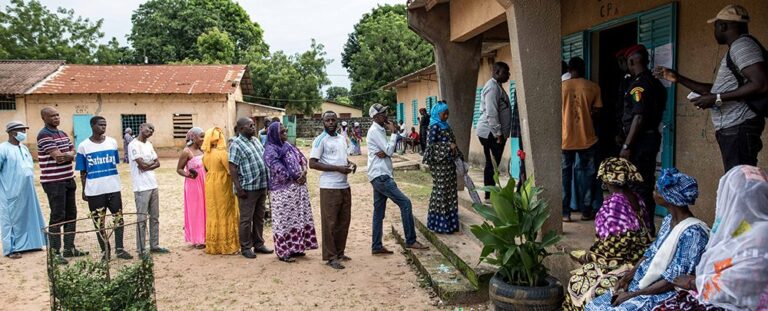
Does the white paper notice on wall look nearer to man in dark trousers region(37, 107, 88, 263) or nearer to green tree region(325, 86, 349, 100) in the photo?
man in dark trousers region(37, 107, 88, 263)

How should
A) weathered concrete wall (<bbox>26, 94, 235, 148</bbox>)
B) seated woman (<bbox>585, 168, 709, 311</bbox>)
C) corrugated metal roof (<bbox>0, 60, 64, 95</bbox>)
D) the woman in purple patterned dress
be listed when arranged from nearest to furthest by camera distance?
seated woman (<bbox>585, 168, 709, 311</bbox>), the woman in purple patterned dress, corrugated metal roof (<bbox>0, 60, 64, 95</bbox>), weathered concrete wall (<bbox>26, 94, 235, 148</bbox>)

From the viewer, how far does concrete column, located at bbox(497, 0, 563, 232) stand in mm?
4012

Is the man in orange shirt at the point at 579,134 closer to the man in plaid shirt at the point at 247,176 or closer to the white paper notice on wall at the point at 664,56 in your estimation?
the white paper notice on wall at the point at 664,56

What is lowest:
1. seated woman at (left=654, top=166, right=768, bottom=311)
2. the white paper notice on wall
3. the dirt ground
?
the dirt ground

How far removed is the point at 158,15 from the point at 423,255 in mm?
37039

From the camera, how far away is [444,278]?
184 inches

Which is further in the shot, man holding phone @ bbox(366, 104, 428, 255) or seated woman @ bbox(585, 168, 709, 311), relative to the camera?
man holding phone @ bbox(366, 104, 428, 255)

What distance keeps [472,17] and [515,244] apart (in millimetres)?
3121

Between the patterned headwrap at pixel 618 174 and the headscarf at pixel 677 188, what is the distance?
40 centimetres

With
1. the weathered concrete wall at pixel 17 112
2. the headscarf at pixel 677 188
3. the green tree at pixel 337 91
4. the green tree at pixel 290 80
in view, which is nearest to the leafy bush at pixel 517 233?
the headscarf at pixel 677 188

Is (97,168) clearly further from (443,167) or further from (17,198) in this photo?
(443,167)

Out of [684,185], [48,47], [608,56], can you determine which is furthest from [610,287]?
[48,47]

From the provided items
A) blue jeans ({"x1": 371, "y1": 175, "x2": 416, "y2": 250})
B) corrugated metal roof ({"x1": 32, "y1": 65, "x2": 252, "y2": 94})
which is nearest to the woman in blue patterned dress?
blue jeans ({"x1": 371, "y1": 175, "x2": 416, "y2": 250})

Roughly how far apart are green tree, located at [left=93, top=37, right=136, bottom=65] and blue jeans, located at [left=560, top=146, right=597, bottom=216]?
3678cm
